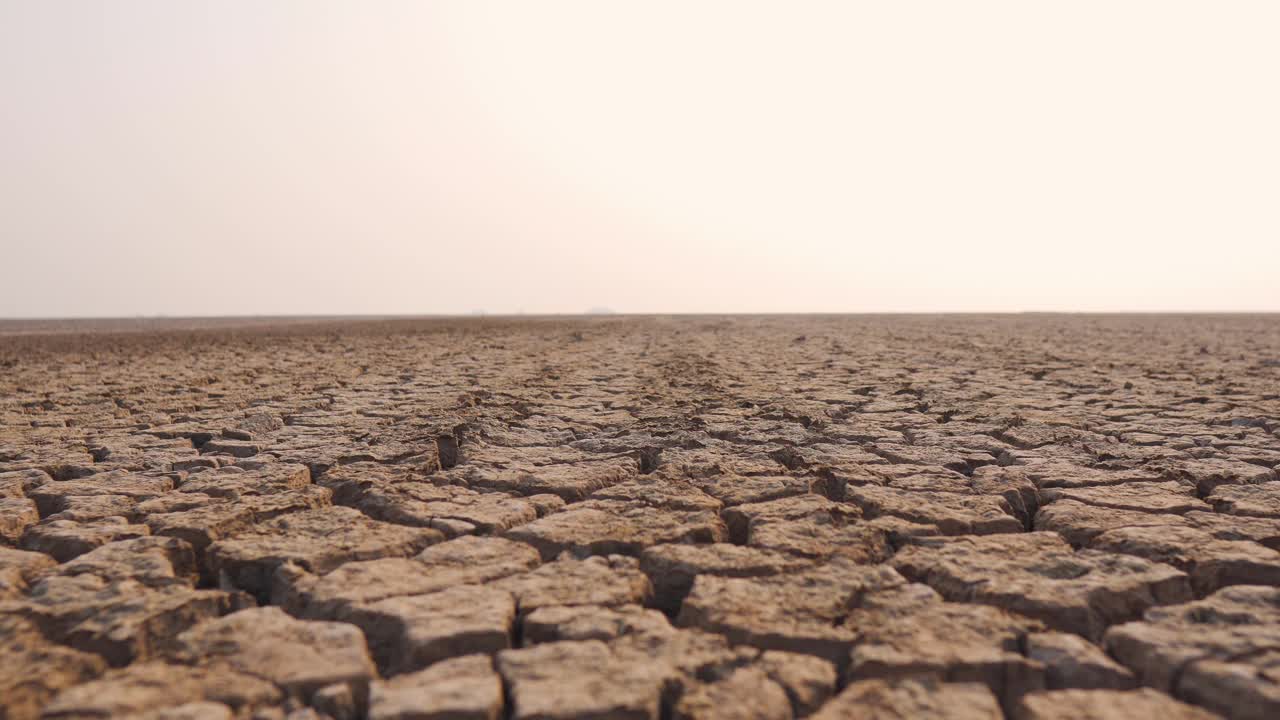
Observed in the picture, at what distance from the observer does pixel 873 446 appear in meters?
2.85

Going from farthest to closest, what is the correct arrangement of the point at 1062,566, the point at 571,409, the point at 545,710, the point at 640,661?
the point at 571,409
the point at 1062,566
the point at 640,661
the point at 545,710

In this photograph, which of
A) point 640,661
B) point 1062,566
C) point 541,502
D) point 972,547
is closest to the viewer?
point 640,661

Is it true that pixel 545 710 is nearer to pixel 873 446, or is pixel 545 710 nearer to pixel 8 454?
pixel 873 446

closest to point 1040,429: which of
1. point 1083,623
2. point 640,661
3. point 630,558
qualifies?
point 1083,623

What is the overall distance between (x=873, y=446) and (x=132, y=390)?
401 cm

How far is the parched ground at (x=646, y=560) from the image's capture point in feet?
4.02

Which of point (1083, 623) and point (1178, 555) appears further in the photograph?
point (1178, 555)

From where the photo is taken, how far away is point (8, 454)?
2875 mm

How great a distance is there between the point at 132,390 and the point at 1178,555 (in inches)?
191

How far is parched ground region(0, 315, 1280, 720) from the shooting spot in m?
1.23

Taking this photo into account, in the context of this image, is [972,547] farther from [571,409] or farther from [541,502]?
[571,409]

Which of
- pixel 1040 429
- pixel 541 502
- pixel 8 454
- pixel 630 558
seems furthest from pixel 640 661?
pixel 8 454

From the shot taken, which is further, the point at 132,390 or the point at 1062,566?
the point at 132,390

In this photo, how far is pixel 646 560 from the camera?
1.75 meters
